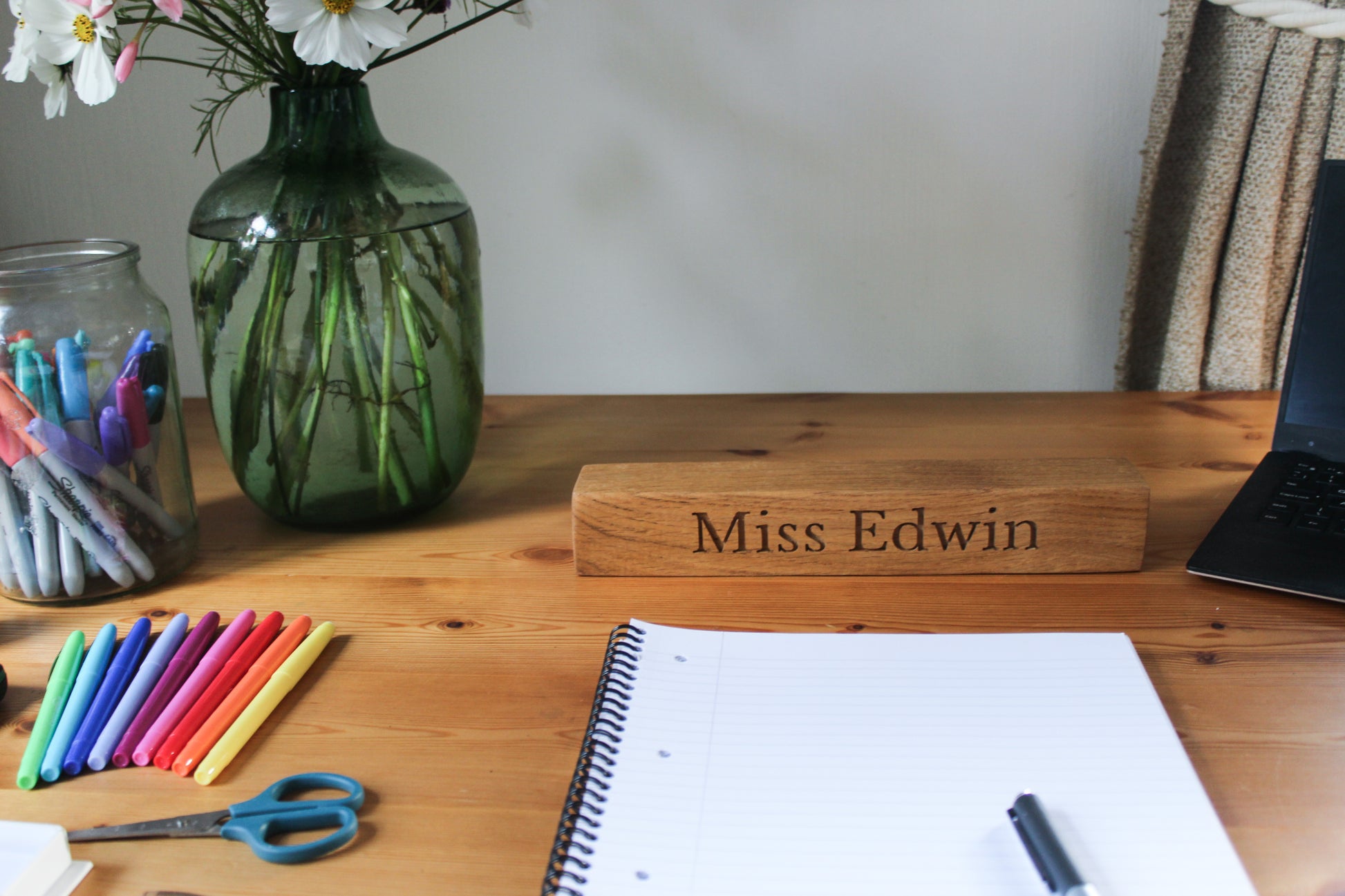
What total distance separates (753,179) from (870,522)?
1.48 feet

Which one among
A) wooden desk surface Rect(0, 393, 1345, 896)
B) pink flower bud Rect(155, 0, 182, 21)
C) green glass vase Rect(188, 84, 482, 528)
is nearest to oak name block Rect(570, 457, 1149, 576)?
wooden desk surface Rect(0, 393, 1345, 896)

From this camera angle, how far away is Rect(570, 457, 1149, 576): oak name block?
2.13 ft

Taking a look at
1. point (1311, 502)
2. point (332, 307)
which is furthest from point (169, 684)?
point (1311, 502)

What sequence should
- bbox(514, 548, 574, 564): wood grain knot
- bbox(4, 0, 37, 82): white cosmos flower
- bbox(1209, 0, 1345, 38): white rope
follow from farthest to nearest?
bbox(1209, 0, 1345, 38): white rope < bbox(514, 548, 574, 564): wood grain knot < bbox(4, 0, 37, 82): white cosmos flower

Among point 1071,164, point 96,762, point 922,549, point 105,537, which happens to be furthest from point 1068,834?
point 1071,164

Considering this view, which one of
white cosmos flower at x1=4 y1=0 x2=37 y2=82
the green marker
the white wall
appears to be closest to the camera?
the green marker

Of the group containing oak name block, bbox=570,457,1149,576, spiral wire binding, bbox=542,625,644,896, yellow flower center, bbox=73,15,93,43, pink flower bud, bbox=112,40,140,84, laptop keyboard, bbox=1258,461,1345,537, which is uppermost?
yellow flower center, bbox=73,15,93,43

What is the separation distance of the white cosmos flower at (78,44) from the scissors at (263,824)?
380 mm

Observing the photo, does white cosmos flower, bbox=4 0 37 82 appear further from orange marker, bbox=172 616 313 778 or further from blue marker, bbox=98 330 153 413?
orange marker, bbox=172 616 313 778

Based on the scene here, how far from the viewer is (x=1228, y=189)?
0.89 m

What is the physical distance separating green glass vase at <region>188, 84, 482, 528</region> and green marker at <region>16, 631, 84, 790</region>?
0.17m

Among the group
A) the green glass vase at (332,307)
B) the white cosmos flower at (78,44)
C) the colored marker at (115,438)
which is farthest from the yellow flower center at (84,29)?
the colored marker at (115,438)

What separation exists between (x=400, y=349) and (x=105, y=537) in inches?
8.0

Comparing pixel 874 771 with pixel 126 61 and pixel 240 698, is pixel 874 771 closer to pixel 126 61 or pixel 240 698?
pixel 240 698
